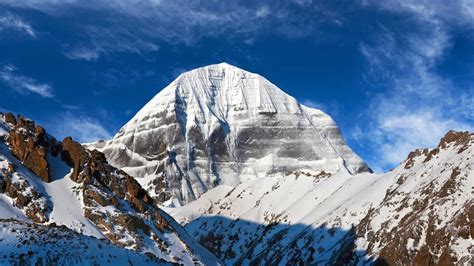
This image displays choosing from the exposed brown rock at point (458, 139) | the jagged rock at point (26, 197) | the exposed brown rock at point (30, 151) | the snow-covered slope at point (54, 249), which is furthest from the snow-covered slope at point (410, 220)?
the exposed brown rock at point (30, 151)

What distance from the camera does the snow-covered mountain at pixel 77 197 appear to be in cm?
11581

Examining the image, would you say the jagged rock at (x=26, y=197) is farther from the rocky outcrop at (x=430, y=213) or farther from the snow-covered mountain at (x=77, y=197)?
the rocky outcrop at (x=430, y=213)

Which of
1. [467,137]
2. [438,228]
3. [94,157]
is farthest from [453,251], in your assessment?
[94,157]

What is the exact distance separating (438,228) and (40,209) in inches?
2721

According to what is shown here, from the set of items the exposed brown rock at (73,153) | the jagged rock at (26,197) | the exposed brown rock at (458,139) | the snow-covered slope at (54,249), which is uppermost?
the exposed brown rock at (73,153)

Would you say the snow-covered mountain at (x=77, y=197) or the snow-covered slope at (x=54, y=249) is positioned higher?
the snow-covered mountain at (x=77, y=197)

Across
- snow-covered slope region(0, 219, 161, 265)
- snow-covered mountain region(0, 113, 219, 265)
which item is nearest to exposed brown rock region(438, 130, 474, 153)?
snow-covered mountain region(0, 113, 219, 265)

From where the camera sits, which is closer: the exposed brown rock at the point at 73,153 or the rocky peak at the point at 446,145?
the exposed brown rock at the point at 73,153

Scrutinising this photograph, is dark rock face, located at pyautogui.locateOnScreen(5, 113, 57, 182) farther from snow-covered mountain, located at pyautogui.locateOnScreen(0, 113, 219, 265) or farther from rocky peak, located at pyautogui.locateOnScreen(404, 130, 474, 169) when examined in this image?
rocky peak, located at pyautogui.locateOnScreen(404, 130, 474, 169)

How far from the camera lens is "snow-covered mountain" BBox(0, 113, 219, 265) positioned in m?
116

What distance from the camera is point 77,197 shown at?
124 meters

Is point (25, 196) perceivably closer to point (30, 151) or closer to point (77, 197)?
point (77, 197)

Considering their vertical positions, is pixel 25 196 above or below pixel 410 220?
above

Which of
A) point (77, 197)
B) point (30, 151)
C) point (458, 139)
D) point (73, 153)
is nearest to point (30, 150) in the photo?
point (30, 151)
